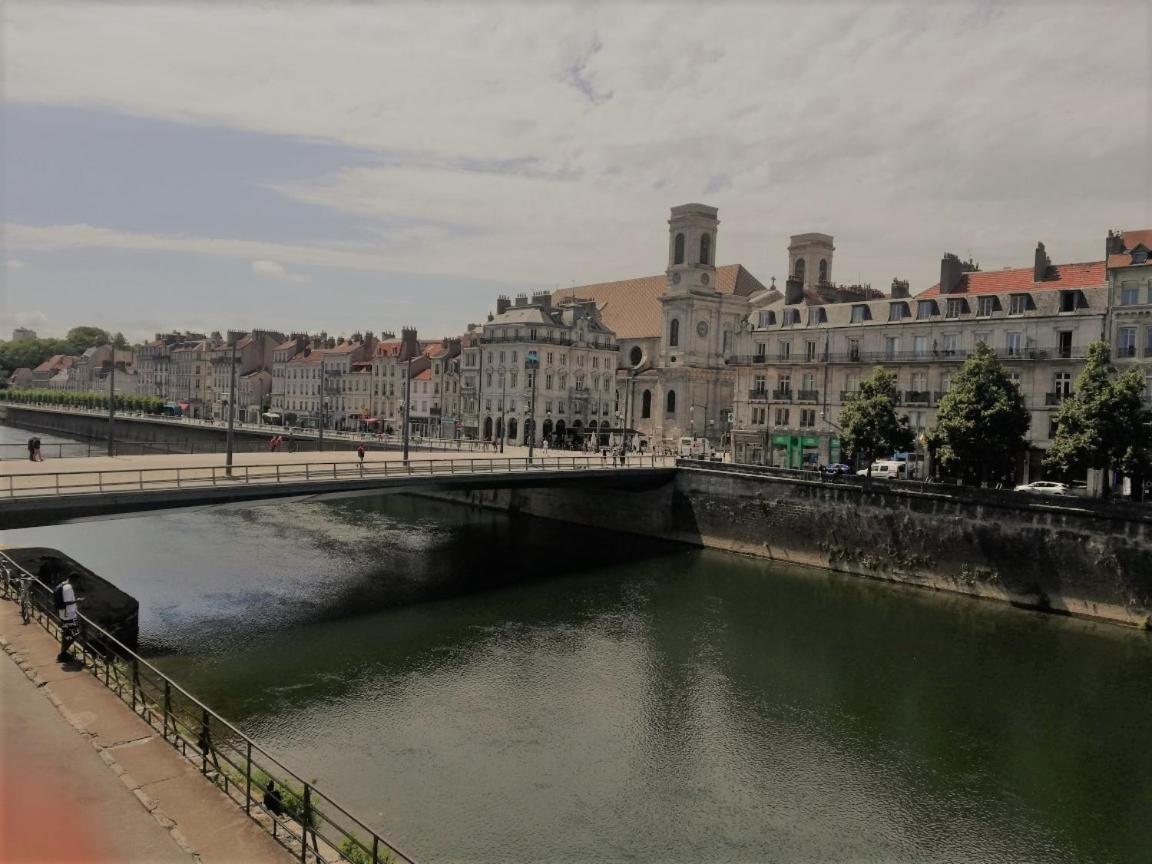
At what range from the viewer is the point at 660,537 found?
59344 millimetres

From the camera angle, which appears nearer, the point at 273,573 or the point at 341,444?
the point at 273,573

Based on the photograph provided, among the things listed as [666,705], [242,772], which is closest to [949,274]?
[666,705]

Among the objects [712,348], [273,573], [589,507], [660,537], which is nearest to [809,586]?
[660,537]

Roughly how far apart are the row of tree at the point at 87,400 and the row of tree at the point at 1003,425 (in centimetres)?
11905

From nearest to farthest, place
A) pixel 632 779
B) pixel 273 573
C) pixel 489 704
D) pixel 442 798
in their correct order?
pixel 442 798
pixel 632 779
pixel 489 704
pixel 273 573

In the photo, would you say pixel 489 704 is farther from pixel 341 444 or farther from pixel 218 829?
pixel 341 444

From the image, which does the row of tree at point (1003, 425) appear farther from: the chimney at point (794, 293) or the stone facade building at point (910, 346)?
the chimney at point (794, 293)

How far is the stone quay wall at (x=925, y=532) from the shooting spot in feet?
129

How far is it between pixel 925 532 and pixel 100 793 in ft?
135

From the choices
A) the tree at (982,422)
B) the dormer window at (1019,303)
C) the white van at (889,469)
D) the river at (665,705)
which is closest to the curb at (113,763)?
the river at (665,705)

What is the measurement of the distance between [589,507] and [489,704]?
37.2 metres

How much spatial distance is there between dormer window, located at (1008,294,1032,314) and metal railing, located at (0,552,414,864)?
50.9 meters

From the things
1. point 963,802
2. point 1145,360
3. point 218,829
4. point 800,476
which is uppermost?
point 1145,360

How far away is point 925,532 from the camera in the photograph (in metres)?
45.8
